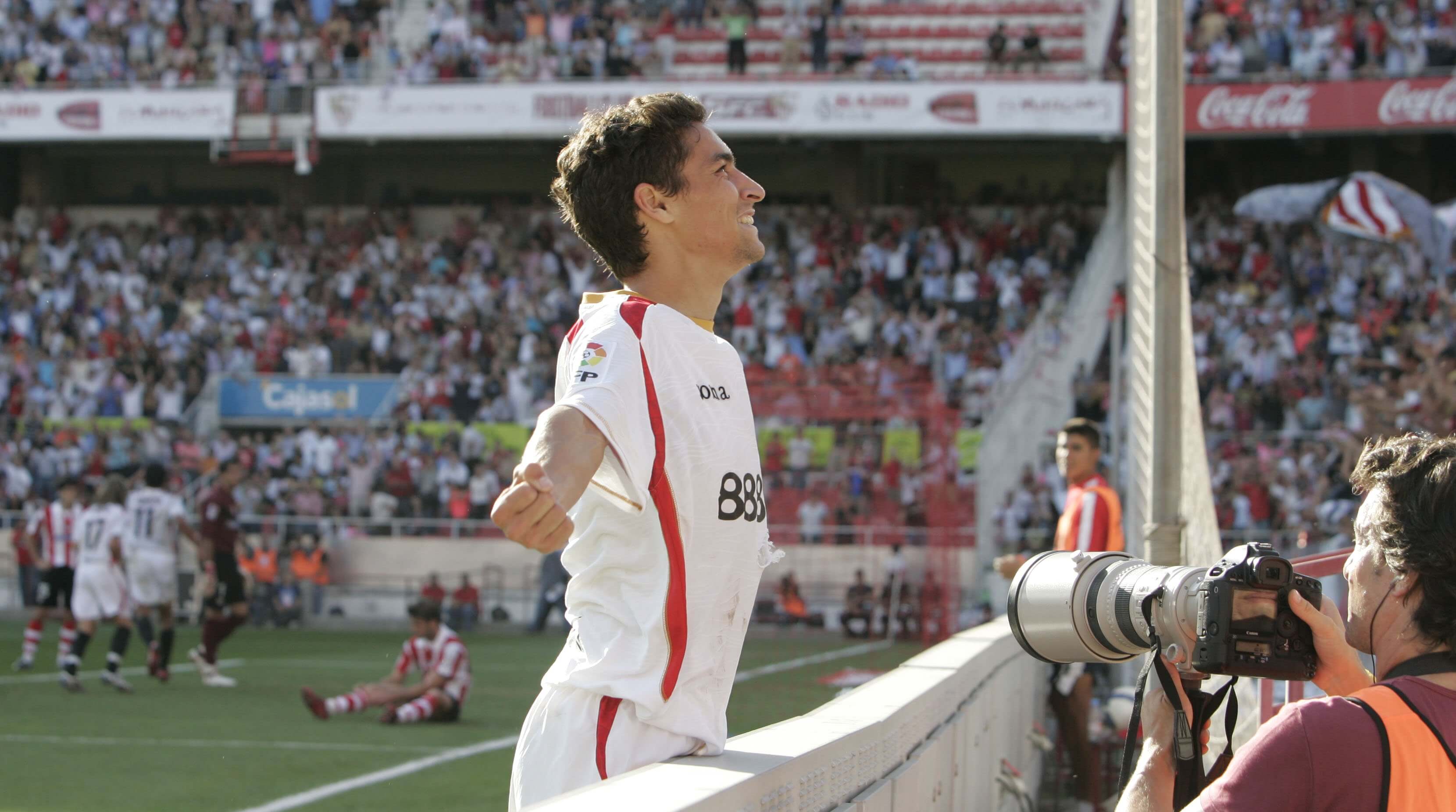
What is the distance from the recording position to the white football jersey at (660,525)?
2.31m

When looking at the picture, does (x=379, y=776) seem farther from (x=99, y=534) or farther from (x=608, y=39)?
(x=608, y=39)

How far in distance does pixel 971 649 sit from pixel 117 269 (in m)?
26.0

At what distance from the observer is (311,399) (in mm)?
24344

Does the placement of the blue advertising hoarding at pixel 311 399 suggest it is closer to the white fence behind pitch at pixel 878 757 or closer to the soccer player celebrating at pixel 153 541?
the soccer player celebrating at pixel 153 541

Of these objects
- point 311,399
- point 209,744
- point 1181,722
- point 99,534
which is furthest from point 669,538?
point 311,399

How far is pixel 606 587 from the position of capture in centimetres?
239

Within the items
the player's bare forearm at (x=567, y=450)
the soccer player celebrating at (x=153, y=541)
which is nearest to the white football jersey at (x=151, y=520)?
the soccer player celebrating at (x=153, y=541)

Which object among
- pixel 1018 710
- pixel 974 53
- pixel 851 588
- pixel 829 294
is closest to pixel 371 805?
pixel 1018 710

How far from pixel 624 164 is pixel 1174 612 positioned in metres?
1.14

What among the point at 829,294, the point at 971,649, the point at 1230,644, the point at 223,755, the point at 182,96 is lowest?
the point at 223,755

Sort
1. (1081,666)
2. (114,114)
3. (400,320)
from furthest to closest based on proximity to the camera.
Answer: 1. (114,114)
2. (400,320)
3. (1081,666)

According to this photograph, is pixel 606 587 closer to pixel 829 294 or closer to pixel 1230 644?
pixel 1230 644

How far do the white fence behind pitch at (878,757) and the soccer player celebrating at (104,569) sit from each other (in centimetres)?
812

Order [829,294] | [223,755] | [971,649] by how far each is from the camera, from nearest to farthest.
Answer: [971,649]
[223,755]
[829,294]
